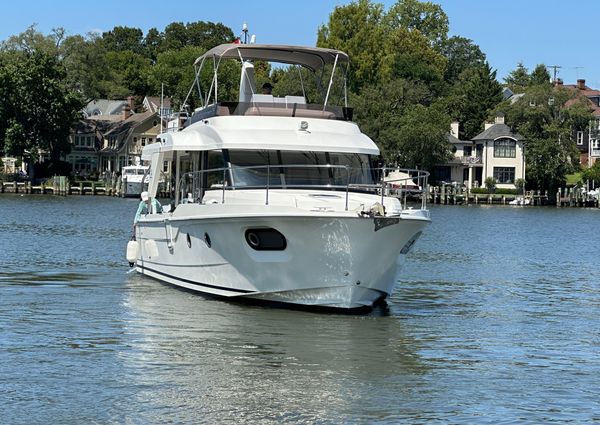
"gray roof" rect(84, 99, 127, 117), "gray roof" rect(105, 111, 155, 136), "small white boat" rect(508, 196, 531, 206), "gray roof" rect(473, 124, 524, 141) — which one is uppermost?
"gray roof" rect(84, 99, 127, 117)

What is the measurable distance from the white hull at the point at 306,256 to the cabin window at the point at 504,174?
329ft

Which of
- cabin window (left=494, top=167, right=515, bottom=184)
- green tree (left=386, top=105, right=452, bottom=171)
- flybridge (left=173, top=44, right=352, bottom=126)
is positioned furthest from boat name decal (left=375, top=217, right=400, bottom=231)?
cabin window (left=494, top=167, right=515, bottom=184)

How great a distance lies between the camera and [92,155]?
139 meters

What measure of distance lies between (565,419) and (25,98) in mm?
99694

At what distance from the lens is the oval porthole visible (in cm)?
2091

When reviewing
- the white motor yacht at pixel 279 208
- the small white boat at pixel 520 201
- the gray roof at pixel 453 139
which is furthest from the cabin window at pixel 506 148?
the white motor yacht at pixel 279 208

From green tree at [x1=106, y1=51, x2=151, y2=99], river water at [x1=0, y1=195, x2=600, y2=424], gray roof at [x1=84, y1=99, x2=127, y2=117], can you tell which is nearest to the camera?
river water at [x1=0, y1=195, x2=600, y2=424]

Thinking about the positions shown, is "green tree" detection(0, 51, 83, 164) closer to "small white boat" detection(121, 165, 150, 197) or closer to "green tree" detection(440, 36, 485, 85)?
"small white boat" detection(121, 165, 150, 197)

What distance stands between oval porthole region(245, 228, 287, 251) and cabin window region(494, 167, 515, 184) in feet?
333

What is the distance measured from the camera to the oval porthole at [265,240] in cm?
2091

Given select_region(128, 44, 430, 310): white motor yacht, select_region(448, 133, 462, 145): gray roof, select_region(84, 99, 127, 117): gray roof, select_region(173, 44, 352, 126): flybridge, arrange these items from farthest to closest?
1. select_region(84, 99, 127, 117): gray roof
2. select_region(448, 133, 462, 145): gray roof
3. select_region(173, 44, 352, 126): flybridge
4. select_region(128, 44, 430, 310): white motor yacht

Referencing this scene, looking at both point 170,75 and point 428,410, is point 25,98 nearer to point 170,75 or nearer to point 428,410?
point 170,75

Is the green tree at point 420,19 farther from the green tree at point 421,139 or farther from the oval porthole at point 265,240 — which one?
the oval porthole at point 265,240

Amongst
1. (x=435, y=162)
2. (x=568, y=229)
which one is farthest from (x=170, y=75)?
(x=568, y=229)
